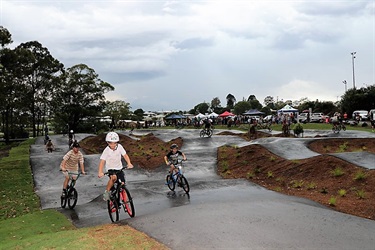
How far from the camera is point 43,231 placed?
801 cm

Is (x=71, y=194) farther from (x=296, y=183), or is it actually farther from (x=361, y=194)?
(x=361, y=194)

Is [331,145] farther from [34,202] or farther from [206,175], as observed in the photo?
[34,202]

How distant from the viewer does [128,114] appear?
82500 millimetres

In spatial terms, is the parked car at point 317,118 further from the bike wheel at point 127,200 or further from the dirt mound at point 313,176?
the bike wheel at point 127,200

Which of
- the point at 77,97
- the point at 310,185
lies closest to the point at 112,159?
the point at 310,185

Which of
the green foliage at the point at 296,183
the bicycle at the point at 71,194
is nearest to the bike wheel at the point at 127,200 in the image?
the bicycle at the point at 71,194

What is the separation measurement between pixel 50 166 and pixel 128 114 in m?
65.0

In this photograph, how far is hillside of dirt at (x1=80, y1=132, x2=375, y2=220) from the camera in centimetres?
1000

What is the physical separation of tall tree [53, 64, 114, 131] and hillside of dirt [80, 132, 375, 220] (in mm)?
30919

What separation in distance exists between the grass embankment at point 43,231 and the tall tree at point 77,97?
36.4 meters

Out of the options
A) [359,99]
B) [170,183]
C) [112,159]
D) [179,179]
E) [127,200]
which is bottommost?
[170,183]

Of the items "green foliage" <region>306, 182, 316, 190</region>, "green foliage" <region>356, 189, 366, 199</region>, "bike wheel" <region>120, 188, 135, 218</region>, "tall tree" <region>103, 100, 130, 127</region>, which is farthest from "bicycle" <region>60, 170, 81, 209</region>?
"tall tree" <region>103, 100, 130, 127</region>

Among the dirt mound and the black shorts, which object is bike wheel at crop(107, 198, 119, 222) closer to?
the black shorts

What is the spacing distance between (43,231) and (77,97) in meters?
44.2
